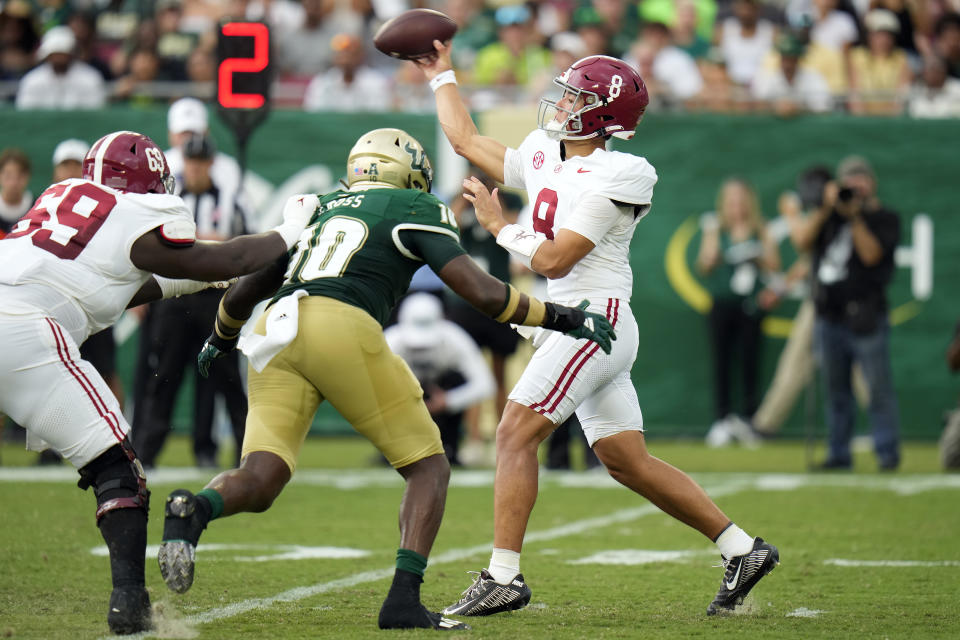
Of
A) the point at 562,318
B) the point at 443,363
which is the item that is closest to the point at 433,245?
the point at 562,318

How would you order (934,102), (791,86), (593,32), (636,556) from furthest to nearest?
(791,86) < (593,32) < (934,102) < (636,556)

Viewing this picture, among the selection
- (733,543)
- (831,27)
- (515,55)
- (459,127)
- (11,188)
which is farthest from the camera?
(831,27)

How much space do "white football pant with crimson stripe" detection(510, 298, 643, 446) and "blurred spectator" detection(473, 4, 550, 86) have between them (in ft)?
26.6

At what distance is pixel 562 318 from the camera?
15.6 feet

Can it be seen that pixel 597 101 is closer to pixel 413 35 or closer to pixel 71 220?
pixel 413 35

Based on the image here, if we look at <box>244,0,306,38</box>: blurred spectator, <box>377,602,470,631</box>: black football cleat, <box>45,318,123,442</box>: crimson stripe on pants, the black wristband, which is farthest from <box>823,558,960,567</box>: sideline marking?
<box>244,0,306,38</box>: blurred spectator

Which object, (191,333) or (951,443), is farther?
(951,443)

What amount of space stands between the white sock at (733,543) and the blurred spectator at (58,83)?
8.75m

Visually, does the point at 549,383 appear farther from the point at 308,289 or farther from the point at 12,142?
the point at 12,142

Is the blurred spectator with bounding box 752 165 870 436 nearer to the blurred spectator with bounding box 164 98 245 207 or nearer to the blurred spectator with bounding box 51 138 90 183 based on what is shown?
the blurred spectator with bounding box 164 98 245 207

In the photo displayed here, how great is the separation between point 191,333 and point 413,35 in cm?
409

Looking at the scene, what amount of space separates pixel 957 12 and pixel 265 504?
11420 mm

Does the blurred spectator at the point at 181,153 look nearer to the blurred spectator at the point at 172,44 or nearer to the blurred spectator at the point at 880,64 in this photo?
the blurred spectator at the point at 172,44

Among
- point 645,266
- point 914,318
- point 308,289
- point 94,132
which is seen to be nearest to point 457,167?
point 645,266
